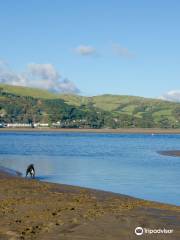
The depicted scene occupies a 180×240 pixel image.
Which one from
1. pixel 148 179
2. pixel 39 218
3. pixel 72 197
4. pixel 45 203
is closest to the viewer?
pixel 39 218

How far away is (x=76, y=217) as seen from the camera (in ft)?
61.6

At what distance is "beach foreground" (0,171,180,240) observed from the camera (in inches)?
615

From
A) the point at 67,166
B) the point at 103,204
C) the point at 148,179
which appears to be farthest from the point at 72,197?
the point at 67,166

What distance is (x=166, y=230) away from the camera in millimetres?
16438

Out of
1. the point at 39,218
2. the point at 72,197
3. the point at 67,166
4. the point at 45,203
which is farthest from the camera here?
the point at 67,166

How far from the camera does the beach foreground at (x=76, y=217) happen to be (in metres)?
15.6

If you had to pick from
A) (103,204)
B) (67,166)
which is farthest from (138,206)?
(67,166)

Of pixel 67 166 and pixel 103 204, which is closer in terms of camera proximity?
pixel 103 204

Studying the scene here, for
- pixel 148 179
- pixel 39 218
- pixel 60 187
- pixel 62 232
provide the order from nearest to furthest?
1. pixel 62 232
2. pixel 39 218
3. pixel 60 187
4. pixel 148 179

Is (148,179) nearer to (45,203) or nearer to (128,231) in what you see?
(45,203)

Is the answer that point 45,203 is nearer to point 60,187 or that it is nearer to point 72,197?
point 72,197

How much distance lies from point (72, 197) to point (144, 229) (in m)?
9.77

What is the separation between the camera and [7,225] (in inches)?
661

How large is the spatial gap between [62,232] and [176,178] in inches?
1121
